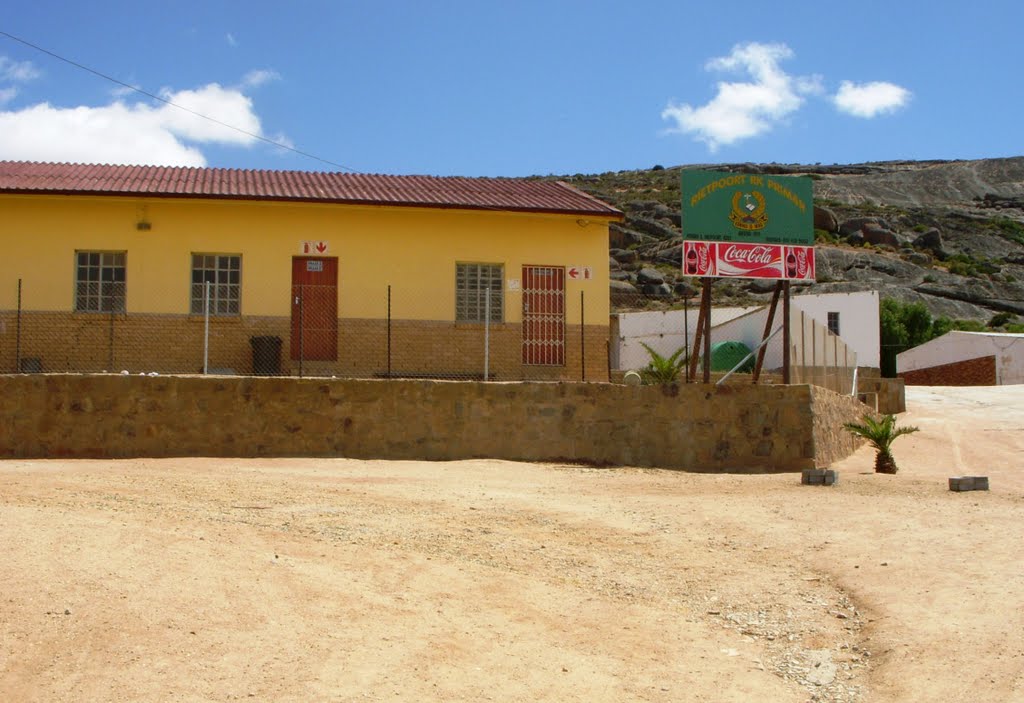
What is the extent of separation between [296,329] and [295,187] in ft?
9.29

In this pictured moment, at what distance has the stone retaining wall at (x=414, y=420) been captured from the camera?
48.4 feet

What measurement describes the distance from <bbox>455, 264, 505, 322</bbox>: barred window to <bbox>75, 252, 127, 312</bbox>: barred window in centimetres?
584

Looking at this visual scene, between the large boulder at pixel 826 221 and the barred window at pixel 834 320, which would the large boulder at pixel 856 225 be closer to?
the large boulder at pixel 826 221

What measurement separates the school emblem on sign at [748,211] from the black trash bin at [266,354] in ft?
26.2

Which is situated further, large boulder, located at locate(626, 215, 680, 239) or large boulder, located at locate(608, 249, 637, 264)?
large boulder, located at locate(626, 215, 680, 239)

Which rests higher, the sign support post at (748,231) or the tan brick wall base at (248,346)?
the sign support post at (748,231)

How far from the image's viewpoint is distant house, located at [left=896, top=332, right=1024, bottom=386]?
39000 millimetres

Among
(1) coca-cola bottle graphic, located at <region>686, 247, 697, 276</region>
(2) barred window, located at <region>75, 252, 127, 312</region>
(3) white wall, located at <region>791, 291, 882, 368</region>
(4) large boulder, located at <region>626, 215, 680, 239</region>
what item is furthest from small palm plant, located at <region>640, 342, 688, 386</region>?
(4) large boulder, located at <region>626, 215, 680, 239</region>

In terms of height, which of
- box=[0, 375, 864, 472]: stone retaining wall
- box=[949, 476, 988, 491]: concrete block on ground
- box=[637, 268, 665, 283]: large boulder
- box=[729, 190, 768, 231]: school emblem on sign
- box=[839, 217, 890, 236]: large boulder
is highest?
box=[839, 217, 890, 236]: large boulder

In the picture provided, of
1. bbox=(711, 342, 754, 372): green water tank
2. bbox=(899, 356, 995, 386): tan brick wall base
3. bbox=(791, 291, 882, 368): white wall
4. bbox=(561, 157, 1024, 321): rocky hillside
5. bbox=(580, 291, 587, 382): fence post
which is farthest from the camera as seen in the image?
bbox=(561, 157, 1024, 321): rocky hillside

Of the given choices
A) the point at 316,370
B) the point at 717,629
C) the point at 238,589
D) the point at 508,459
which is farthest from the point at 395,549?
the point at 316,370

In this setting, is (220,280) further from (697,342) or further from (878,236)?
(878,236)

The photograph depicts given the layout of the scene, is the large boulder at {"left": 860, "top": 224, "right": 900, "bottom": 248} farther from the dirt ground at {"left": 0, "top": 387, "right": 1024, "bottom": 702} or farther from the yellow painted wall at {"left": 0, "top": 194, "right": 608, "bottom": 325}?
the dirt ground at {"left": 0, "top": 387, "right": 1024, "bottom": 702}

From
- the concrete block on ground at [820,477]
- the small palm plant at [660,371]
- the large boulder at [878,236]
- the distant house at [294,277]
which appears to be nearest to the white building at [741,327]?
the distant house at [294,277]
